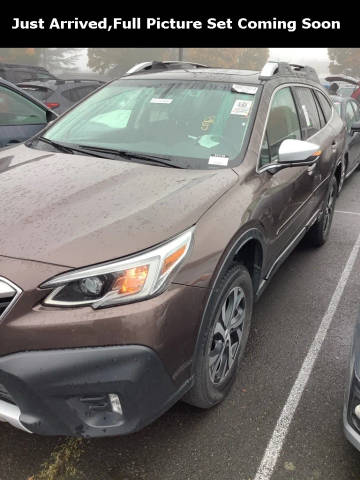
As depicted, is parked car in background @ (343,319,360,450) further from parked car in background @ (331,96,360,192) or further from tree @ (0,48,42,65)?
tree @ (0,48,42,65)

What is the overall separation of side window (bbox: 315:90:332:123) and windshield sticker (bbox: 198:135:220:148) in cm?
192

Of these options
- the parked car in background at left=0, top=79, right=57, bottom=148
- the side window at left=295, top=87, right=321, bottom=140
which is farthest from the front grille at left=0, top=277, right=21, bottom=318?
the parked car in background at left=0, top=79, right=57, bottom=148

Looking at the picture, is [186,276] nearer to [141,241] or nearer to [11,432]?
[141,241]

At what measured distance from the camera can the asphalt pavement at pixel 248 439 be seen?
204 cm

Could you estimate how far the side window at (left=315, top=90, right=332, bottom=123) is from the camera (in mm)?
4243

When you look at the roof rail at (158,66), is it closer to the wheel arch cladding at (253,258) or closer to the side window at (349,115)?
the wheel arch cladding at (253,258)

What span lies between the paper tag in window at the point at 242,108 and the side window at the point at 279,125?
0.52 feet

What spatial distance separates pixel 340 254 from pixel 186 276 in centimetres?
308

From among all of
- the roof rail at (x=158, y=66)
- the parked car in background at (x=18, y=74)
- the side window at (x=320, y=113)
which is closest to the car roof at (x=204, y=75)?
the roof rail at (x=158, y=66)

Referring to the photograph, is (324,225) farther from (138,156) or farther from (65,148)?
(65,148)

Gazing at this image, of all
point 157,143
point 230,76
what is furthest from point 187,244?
point 230,76

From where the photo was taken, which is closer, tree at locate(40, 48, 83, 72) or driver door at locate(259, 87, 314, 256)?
driver door at locate(259, 87, 314, 256)

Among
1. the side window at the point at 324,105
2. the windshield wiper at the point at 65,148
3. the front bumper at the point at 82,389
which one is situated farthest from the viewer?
the side window at the point at 324,105

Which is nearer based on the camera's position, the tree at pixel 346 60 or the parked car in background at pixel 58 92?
the parked car in background at pixel 58 92
